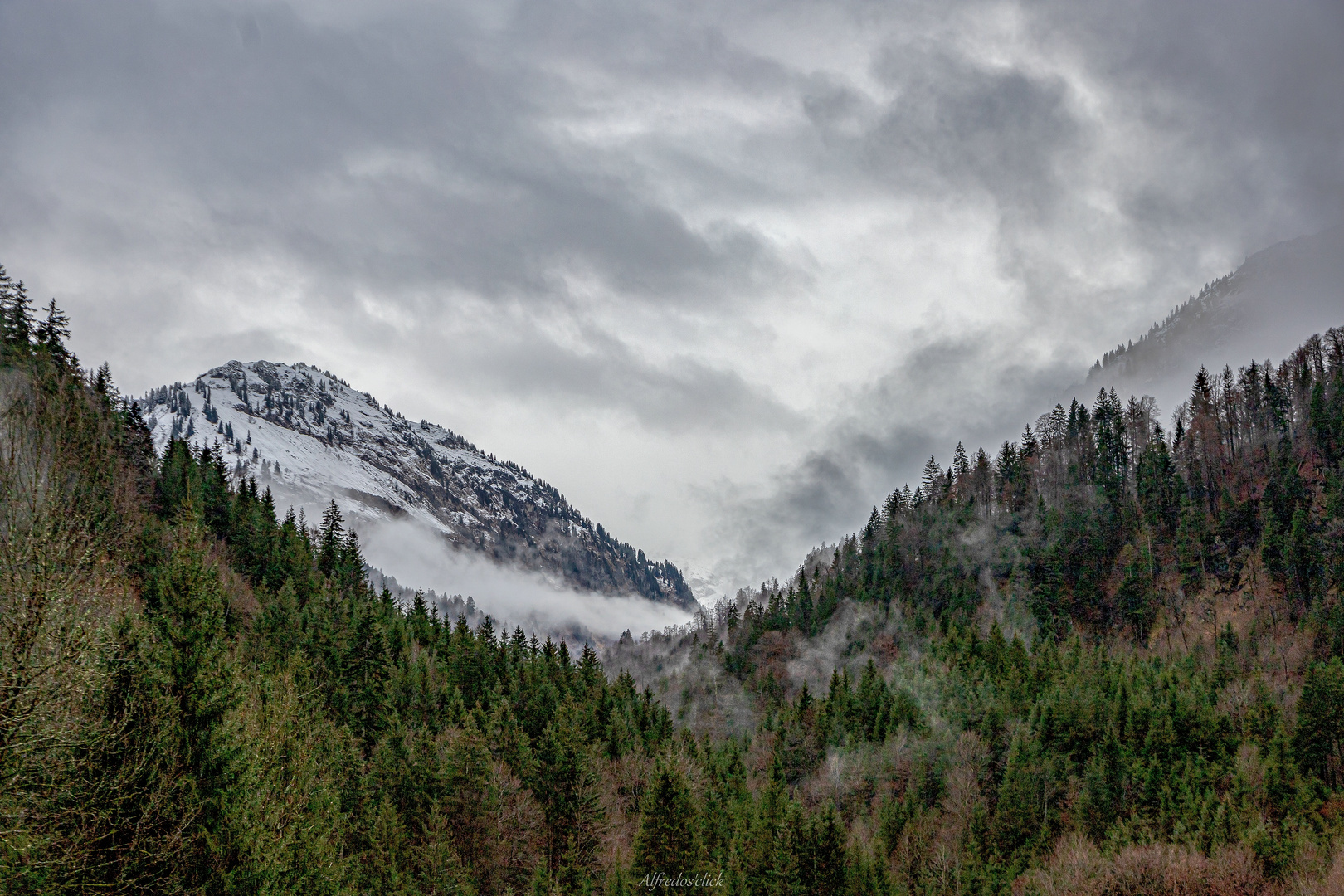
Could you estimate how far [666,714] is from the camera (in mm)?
87062

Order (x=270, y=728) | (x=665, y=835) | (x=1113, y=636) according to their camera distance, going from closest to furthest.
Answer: (x=270, y=728) → (x=665, y=835) → (x=1113, y=636)

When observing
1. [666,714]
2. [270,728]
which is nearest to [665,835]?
[270,728]

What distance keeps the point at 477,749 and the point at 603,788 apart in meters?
13.6

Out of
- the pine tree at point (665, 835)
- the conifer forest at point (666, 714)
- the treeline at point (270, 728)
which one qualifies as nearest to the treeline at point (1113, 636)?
the conifer forest at point (666, 714)

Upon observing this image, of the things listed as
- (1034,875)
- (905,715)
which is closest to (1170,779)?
(1034,875)

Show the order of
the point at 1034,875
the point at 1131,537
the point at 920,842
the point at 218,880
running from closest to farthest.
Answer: the point at 218,880 → the point at 1034,875 → the point at 920,842 → the point at 1131,537

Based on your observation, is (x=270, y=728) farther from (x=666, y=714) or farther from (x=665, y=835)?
(x=666, y=714)

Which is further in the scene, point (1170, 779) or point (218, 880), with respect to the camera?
point (1170, 779)

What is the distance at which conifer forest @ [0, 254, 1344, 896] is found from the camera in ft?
51.8

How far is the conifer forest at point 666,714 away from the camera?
51.8ft

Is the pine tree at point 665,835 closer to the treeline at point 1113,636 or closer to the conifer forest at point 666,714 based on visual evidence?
the conifer forest at point 666,714

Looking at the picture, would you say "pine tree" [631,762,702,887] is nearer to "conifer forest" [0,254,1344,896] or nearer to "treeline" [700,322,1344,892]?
"conifer forest" [0,254,1344,896]

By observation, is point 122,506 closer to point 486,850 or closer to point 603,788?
point 486,850

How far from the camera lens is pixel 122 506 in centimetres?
5572
